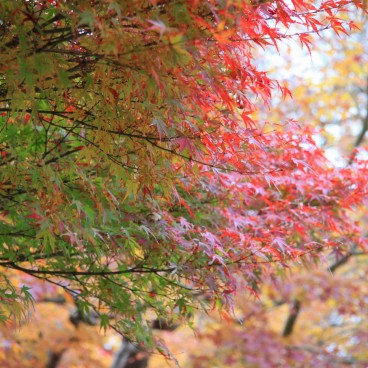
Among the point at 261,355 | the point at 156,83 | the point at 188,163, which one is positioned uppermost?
the point at 261,355

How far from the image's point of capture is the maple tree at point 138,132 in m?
1.80

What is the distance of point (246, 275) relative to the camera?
3.27 m

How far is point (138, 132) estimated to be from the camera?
7.10ft

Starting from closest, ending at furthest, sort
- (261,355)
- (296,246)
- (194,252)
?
1. (194,252)
2. (296,246)
3. (261,355)

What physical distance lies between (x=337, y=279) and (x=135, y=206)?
569 centimetres

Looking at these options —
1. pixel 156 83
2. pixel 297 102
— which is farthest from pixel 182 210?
pixel 297 102

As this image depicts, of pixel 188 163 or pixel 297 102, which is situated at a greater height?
pixel 297 102

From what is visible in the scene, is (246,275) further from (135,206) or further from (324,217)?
(135,206)

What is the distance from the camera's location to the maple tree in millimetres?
1799

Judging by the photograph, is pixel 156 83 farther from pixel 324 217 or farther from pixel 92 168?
pixel 324 217

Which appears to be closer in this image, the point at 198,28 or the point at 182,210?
the point at 198,28

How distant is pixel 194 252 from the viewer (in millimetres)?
2676

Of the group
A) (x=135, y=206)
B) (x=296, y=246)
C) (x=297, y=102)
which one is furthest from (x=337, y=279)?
(x=135, y=206)

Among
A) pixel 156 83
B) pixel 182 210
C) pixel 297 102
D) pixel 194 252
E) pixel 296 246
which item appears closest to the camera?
pixel 156 83
